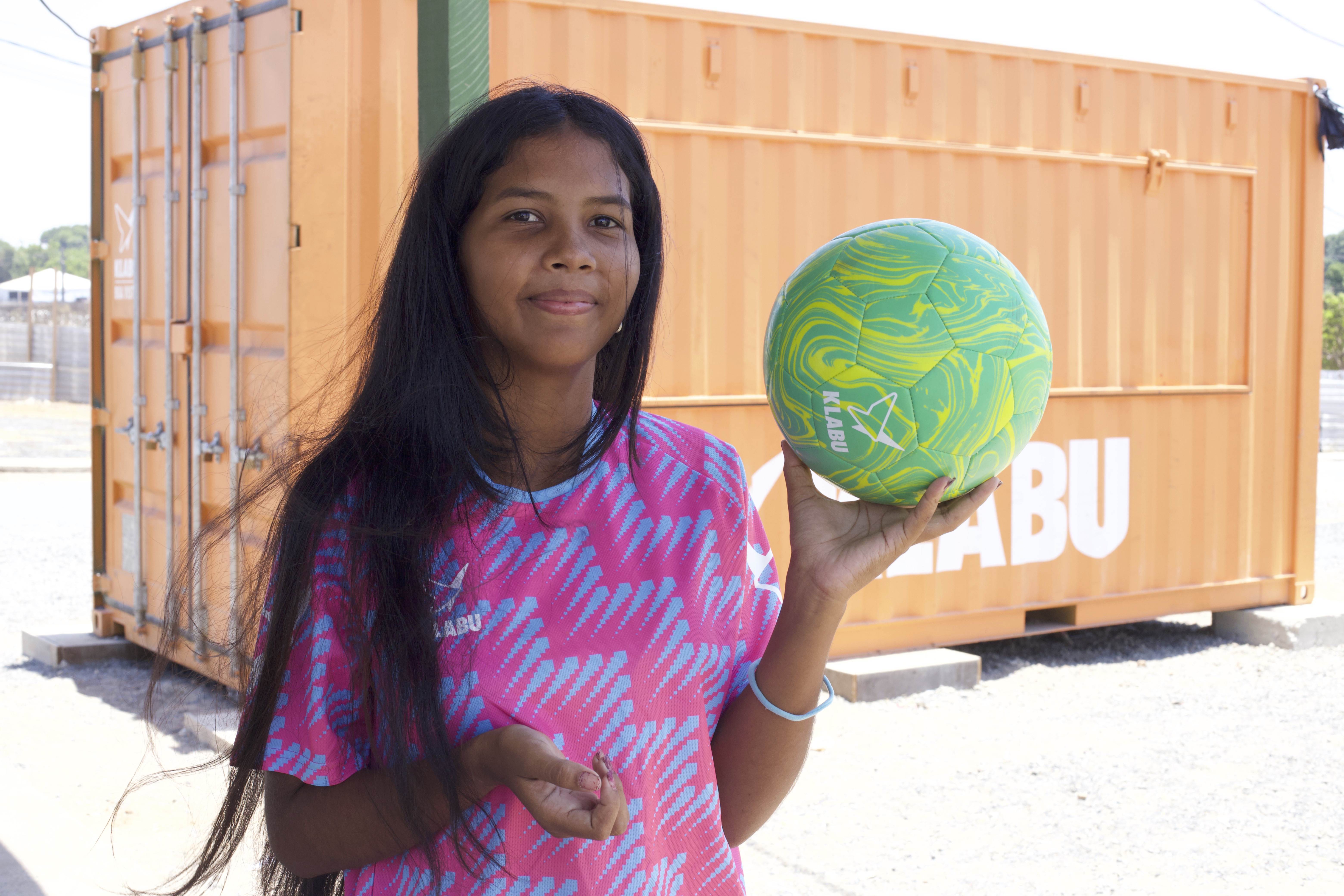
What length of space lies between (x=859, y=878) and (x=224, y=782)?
98.8 inches

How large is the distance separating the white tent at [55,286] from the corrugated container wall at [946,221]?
68.2 ft

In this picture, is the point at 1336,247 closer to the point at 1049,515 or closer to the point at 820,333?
the point at 1049,515

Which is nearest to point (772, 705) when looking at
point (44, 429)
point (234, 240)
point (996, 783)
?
point (996, 783)

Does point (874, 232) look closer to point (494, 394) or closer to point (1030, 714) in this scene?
point (494, 394)

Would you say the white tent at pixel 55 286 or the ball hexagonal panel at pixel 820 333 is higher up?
the white tent at pixel 55 286

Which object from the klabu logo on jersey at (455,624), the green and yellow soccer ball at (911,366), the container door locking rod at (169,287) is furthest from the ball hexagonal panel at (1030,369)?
the container door locking rod at (169,287)

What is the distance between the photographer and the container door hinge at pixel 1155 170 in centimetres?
712

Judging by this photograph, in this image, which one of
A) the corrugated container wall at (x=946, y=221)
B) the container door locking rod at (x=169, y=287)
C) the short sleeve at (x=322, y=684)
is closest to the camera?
the short sleeve at (x=322, y=684)

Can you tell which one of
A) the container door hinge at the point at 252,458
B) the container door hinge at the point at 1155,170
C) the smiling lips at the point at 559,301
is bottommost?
the container door hinge at the point at 252,458

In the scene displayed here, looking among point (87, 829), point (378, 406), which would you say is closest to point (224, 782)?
point (87, 829)

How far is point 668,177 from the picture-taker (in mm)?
5949

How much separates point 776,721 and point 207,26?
5.23 metres

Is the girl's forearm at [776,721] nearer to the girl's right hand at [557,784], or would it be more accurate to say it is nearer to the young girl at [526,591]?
the young girl at [526,591]

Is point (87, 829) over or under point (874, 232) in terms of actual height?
under
